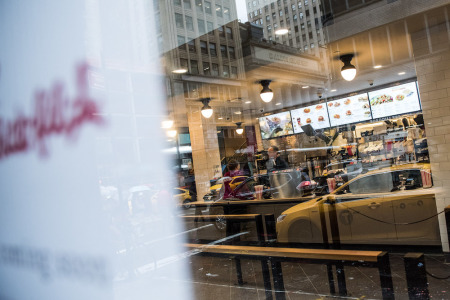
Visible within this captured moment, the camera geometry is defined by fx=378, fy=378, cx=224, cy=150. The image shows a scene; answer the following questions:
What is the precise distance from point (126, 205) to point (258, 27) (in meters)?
2.62

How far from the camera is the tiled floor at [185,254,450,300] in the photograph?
3.54 metres

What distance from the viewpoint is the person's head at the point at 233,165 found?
10062mm

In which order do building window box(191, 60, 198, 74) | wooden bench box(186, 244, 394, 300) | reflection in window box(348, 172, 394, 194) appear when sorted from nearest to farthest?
wooden bench box(186, 244, 394, 300), building window box(191, 60, 198, 74), reflection in window box(348, 172, 394, 194)

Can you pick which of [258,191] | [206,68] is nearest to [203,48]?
[206,68]

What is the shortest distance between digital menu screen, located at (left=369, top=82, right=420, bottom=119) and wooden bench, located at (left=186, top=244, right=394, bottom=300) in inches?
133

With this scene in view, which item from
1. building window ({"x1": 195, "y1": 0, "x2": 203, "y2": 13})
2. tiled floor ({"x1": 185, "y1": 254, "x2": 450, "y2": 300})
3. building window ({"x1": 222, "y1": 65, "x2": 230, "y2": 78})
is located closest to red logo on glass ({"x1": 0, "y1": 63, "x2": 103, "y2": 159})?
building window ({"x1": 195, "y1": 0, "x2": 203, "y2": 13})

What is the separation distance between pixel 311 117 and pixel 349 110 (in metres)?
1.38

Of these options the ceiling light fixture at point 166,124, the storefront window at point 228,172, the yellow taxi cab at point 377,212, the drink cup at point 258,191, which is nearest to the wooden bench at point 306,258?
the storefront window at point 228,172

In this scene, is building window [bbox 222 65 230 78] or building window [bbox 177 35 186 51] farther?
building window [bbox 222 65 230 78]

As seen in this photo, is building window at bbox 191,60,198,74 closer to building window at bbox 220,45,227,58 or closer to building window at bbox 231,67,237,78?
building window at bbox 220,45,227,58

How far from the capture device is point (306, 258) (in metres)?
3.69

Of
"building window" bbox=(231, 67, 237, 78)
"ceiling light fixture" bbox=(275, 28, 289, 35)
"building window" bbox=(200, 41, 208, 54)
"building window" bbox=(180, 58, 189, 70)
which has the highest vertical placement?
"building window" bbox=(231, 67, 237, 78)

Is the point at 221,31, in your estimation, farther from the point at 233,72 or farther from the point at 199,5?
the point at 233,72

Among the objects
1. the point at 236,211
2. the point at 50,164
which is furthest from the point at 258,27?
the point at 236,211
